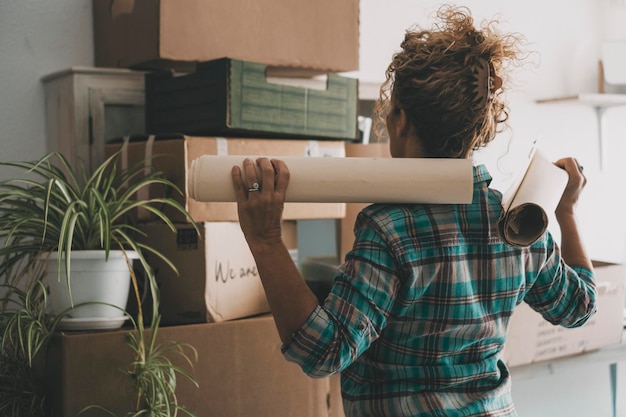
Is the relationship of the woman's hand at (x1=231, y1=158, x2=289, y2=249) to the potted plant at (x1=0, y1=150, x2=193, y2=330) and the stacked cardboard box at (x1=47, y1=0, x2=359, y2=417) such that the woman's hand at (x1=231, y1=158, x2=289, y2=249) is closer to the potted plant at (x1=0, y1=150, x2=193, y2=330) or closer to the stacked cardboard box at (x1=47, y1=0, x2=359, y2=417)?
the potted plant at (x1=0, y1=150, x2=193, y2=330)

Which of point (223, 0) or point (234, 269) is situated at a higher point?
point (223, 0)

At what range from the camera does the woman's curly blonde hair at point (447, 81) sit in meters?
1.10

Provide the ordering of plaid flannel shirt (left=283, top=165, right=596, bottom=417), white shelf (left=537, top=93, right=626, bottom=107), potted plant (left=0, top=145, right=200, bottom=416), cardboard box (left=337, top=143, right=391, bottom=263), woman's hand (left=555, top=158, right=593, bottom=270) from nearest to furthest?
plaid flannel shirt (left=283, top=165, right=596, bottom=417), woman's hand (left=555, top=158, right=593, bottom=270), potted plant (left=0, top=145, right=200, bottom=416), cardboard box (left=337, top=143, right=391, bottom=263), white shelf (left=537, top=93, right=626, bottom=107)

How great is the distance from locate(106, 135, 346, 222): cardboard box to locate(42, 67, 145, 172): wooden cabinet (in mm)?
66

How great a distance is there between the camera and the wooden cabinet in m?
1.88

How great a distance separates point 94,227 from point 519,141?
6.24 ft

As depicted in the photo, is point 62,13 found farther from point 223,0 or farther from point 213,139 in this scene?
point 213,139

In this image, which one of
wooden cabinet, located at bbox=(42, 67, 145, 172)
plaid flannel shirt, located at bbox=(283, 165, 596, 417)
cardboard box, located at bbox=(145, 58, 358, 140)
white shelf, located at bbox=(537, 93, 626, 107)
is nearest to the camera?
plaid flannel shirt, located at bbox=(283, 165, 596, 417)

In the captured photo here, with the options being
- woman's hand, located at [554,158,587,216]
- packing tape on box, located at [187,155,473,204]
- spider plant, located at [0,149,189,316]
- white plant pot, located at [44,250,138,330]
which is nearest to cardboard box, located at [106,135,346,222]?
spider plant, located at [0,149,189,316]

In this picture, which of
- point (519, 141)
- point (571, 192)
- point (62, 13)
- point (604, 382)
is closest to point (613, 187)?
point (519, 141)

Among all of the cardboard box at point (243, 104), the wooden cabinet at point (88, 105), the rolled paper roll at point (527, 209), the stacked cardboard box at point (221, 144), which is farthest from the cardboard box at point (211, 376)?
the rolled paper roll at point (527, 209)

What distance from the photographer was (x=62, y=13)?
2.03 m

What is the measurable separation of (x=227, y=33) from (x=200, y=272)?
58 centimetres

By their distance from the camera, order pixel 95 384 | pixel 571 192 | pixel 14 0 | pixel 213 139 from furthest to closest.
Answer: pixel 14 0
pixel 213 139
pixel 95 384
pixel 571 192
